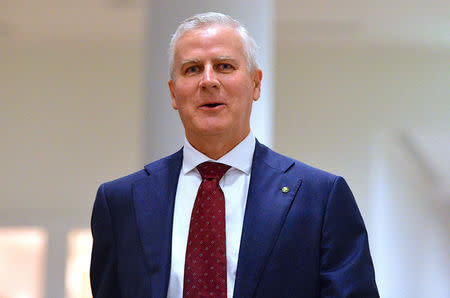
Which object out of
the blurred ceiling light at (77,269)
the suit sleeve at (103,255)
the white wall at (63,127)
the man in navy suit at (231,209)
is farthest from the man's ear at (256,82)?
the white wall at (63,127)

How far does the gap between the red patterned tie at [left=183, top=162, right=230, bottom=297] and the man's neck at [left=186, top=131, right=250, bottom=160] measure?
3 centimetres

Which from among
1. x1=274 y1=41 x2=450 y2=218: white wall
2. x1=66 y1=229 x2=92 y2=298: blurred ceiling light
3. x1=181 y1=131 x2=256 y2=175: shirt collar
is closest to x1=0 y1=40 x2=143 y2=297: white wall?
x1=66 y1=229 x2=92 y2=298: blurred ceiling light

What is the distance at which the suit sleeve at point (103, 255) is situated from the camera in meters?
2.13

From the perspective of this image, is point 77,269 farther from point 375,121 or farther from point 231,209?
point 231,209

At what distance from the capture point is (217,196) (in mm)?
2076

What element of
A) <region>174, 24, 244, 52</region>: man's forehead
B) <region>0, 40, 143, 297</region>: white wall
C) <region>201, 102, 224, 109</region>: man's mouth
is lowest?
<region>0, 40, 143, 297</region>: white wall

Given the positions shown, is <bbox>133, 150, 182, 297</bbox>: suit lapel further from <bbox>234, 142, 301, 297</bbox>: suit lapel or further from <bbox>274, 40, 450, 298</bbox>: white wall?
<bbox>274, 40, 450, 298</bbox>: white wall

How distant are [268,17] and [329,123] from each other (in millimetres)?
2778

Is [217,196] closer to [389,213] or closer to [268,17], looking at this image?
[268,17]

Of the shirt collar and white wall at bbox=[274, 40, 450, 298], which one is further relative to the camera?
white wall at bbox=[274, 40, 450, 298]

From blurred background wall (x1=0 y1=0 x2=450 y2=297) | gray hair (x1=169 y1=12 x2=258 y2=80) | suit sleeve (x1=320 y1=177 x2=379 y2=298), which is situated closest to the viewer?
suit sleeve (x1=320 y1=177 x2=379 y2=298)

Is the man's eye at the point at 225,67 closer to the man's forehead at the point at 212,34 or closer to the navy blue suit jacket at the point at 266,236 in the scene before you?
the man's forehead at the point at 212,34

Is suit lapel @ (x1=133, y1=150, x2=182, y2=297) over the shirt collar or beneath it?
beneath

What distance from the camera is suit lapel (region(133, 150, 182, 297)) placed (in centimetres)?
199
